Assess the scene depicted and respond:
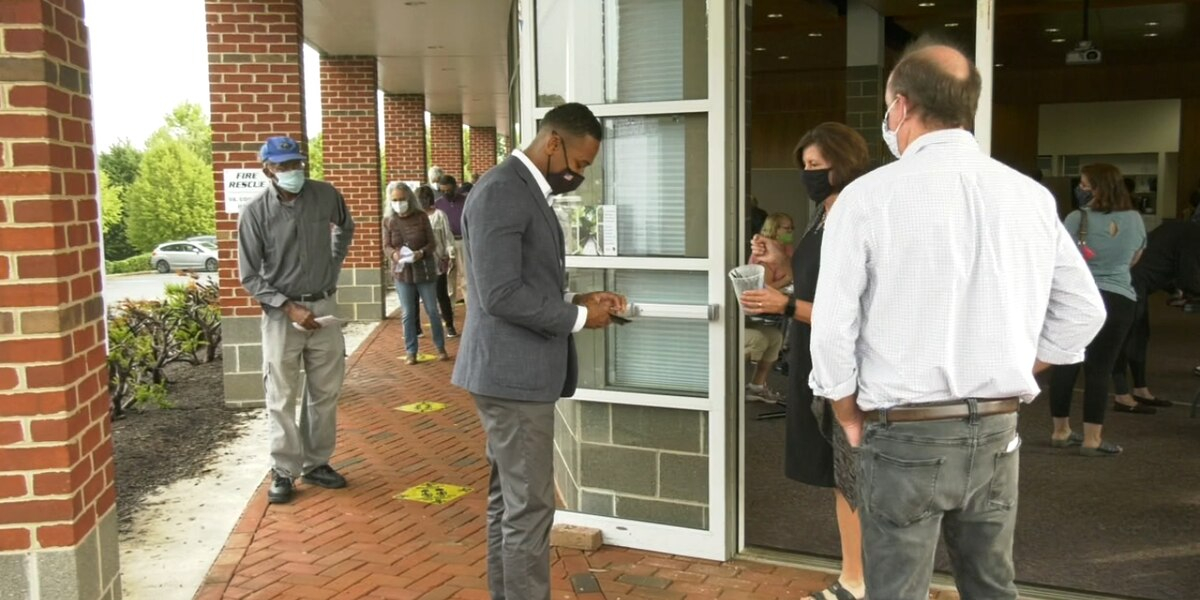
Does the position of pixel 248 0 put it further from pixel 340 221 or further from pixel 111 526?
pixel 111 526

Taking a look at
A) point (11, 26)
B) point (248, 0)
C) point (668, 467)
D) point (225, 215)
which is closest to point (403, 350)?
point (225, 215)

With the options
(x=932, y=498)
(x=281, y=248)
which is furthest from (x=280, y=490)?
(x=932, y=498)

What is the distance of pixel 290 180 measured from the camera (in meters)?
5.58

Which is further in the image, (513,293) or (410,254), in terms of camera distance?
(410,254)

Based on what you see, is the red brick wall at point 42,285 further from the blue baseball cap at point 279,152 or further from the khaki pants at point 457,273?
the khaki pants at point 457,273

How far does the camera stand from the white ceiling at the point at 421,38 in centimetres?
1130

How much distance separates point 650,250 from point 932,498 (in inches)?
89.6

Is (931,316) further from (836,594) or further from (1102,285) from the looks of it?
(1102,285)

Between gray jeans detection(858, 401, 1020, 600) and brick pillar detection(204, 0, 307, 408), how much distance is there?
6.38 meters

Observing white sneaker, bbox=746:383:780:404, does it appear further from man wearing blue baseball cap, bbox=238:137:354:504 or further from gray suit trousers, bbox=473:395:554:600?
gray suit trousers, bbox=473:395:554:600

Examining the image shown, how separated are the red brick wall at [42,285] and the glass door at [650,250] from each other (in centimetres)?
204

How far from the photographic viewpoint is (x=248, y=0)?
7996 millimetres

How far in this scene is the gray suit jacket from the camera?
3271 mm

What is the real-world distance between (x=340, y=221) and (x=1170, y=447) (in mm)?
5281
